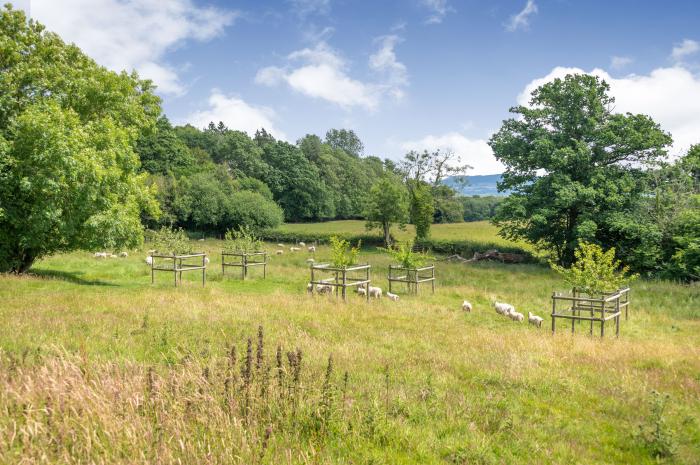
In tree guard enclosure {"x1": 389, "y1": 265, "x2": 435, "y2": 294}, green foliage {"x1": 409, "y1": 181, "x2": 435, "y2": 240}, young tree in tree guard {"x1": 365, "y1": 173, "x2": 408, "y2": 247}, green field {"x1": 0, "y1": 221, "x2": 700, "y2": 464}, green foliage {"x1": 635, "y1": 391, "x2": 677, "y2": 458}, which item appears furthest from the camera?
young tree in tree guard {"x1": 365, "y1": 173, "x2": 408, "y2": 247}

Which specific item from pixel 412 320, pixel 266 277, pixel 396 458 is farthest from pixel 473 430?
pixel 266 277

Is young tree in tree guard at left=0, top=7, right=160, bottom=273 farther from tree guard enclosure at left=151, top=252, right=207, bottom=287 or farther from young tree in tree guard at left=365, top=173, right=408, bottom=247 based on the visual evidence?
young tree in tree guard at left=365, top=173, right=408, bottom=247

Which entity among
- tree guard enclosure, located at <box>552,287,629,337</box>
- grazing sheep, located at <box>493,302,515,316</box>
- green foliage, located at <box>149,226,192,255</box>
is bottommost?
grazing sheep, located at <box>493,302,515,316</box>

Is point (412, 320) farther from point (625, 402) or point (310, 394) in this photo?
point (310, 394)

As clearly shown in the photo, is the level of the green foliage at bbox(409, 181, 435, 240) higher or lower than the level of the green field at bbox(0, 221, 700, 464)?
higher

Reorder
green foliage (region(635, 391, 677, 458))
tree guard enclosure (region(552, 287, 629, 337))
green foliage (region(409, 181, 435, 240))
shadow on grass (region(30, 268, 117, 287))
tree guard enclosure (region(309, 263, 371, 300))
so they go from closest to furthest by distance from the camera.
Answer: green foliage (region(635, 391, 677, 458))
tree guard enclosure (region(552, 287, 629, 337))
shadow on grass (region(30, 268, 117, 287))
tree guard enclosure (region(309, 263, 371, 300))
green foliage (region(409, 181, 435, 240))

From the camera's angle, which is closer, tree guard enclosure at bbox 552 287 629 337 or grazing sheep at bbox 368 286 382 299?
tree guard enclosure at bbox 552 287 629 337

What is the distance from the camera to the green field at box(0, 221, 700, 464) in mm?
6191

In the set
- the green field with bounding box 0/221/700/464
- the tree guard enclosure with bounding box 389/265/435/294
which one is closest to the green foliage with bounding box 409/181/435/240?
the tree guard enclosure with bounding box 389/265/435/294

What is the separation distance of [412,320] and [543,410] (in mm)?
9693

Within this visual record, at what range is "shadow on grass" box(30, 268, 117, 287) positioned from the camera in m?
25.4

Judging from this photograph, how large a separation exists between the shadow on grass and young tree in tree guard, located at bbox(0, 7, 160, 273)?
1.19m

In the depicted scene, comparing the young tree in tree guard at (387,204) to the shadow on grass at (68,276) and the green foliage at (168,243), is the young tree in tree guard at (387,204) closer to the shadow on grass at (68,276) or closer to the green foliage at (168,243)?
the green foliage at (168,243)

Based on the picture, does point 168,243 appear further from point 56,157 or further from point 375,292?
point 375,292
